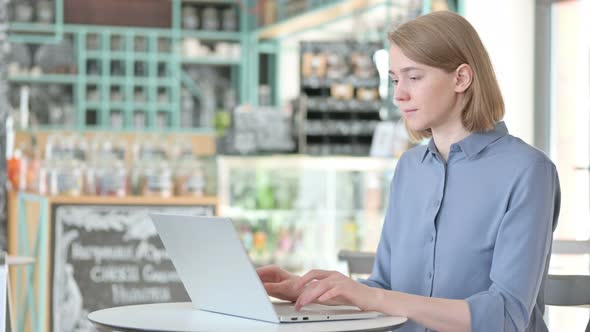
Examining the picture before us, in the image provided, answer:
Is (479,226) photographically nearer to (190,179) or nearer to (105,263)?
(105,263)

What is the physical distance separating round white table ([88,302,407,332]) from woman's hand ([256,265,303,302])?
5.8 inches

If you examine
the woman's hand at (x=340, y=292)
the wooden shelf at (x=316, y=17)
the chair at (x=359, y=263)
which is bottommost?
the chair at (x=359, y=263)

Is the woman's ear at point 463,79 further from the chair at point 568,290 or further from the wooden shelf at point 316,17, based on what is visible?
the wooden shelf at point 316,17

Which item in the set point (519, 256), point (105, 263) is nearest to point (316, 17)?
point (105, 263)

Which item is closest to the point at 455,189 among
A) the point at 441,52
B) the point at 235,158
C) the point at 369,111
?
the point at 441,52

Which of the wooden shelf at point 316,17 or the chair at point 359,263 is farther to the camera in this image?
the wooden shelf at point 316,17

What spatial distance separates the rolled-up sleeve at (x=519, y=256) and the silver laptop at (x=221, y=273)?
0.22 m

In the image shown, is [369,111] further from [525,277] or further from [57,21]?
[57,21]

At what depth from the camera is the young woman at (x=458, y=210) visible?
1.90 meters

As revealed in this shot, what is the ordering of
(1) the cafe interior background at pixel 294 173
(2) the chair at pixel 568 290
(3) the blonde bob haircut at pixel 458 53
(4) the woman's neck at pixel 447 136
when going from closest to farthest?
1. (3) the blonde bob haircut at pixel 458 53
2. (4) the woman's neck at pixel 447 136
3. (2) the chair at pixel 568 290
4. (1) the cafe interior background at pixel 294 173

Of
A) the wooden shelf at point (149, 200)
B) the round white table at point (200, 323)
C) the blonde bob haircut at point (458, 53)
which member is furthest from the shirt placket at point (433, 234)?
the wooden shelf at point (149, 200)

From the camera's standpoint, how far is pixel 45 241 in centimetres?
586

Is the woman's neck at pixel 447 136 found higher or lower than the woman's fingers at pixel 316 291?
higher

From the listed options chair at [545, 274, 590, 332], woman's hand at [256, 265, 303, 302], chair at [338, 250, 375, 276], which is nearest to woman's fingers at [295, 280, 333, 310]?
woman's hand at [256, 265, 303, 302]
